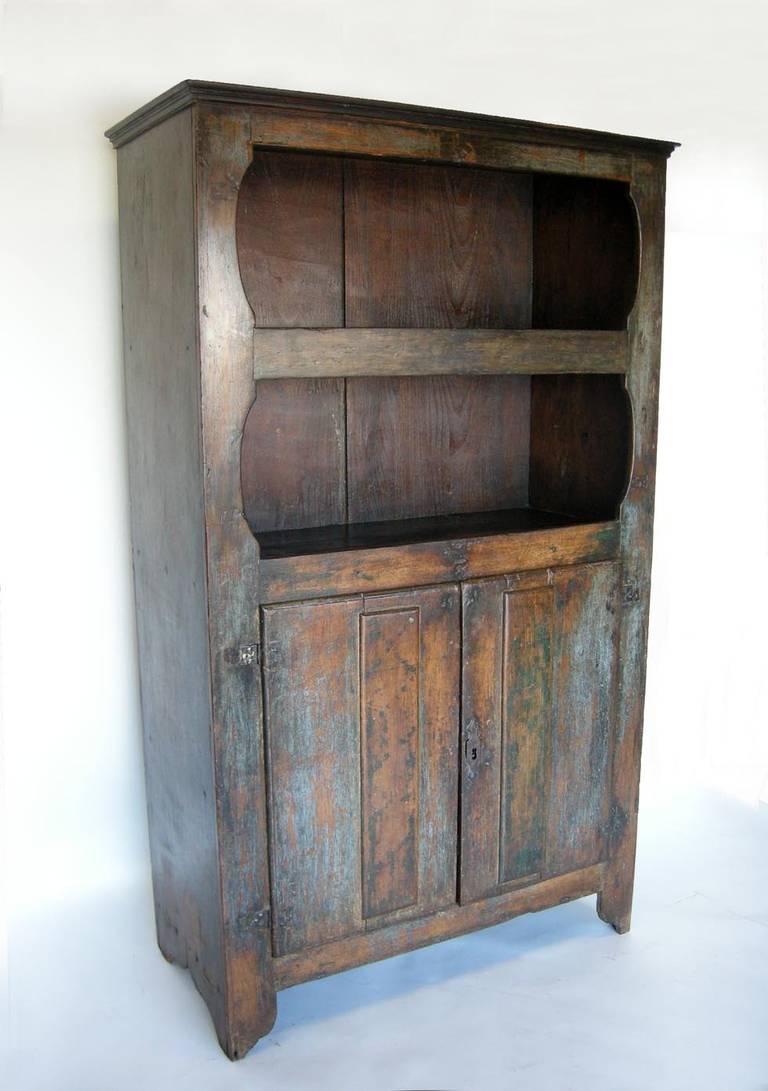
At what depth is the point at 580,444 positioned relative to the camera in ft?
9.98

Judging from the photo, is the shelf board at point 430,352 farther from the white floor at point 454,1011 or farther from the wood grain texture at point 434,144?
the white floor at point 454,1011

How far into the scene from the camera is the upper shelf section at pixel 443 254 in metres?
2.71

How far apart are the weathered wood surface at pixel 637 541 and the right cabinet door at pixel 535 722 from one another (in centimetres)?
5

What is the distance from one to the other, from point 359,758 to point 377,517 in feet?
2.41

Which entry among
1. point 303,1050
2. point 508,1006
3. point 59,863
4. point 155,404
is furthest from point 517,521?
point 59,863

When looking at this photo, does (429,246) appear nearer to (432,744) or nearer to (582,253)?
(582,253)

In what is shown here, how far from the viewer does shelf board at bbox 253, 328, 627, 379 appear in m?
2.28

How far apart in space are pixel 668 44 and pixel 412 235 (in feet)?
4.18

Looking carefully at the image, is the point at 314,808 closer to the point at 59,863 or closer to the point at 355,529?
the point at 355,529

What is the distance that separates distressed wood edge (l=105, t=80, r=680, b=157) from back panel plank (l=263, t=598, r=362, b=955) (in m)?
1.06

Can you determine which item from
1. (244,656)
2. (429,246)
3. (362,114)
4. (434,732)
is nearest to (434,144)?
(362,114)

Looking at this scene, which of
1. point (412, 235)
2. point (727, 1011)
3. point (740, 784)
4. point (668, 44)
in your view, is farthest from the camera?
Answer: point (740, 784)

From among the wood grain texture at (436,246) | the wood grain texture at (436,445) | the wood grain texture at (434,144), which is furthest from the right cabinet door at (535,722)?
the wood grain texture at (434,144)

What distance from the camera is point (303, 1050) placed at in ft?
8.32
